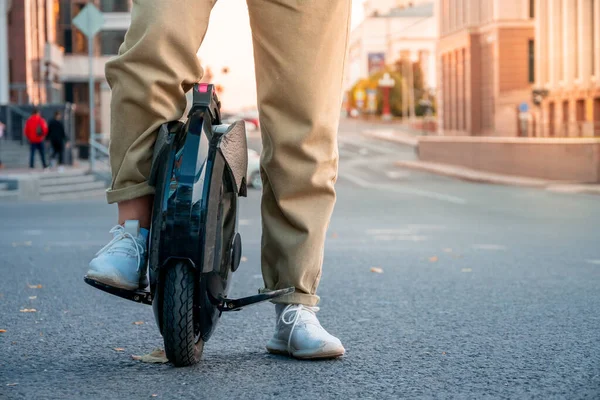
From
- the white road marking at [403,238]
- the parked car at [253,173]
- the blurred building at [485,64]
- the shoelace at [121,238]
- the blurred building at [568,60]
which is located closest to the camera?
the shoelace at [121,238]

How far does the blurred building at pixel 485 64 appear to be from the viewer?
69.8 meters

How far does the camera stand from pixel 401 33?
147250 mm

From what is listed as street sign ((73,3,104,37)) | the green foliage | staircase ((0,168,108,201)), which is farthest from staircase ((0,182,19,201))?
the green foliage

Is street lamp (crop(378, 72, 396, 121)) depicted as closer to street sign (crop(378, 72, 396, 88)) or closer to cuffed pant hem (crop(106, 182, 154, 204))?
street sign (crop(378, 72, 396, 88))

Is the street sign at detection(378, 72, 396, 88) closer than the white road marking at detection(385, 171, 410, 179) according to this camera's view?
No

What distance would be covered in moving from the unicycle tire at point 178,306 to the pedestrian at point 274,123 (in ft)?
0.42

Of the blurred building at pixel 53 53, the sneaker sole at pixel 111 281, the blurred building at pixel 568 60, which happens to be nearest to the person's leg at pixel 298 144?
the sneaker sole at pixel 111 281

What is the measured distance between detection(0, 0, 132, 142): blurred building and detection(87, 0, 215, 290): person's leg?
40.0 m

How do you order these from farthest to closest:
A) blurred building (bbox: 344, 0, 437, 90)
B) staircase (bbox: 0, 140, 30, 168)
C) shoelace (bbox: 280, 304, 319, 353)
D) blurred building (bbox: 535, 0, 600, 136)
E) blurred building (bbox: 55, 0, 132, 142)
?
1. blurred building (bbox: 344, 0, 437, 90)
2. blurred building (bbox: 55, 0, 132, 142)
3. blurred building (bbox: 535, 0, 600, 136)
4. staircase (bbox: 0, 140, 30, 168)
5. shoelace (bbox: 280, 304, 319, 353)

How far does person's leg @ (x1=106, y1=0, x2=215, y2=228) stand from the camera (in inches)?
105

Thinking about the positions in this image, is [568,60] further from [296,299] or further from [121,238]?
[121,238]

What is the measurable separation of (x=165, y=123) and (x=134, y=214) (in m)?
0.24

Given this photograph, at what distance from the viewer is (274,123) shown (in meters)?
2.96

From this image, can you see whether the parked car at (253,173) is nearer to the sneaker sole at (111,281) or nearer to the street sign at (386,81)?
the sneaker sole at (111,281)
